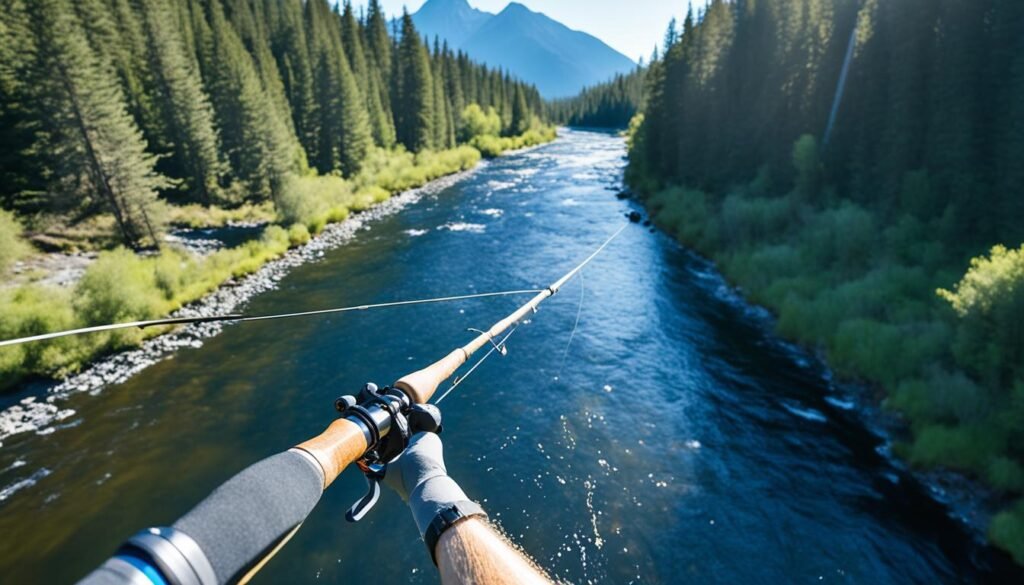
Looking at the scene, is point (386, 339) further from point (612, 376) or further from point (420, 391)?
point (420, 391)

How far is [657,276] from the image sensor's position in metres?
24.0

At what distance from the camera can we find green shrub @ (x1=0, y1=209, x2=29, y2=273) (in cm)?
2234

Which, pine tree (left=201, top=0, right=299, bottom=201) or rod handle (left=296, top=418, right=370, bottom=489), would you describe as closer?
rod handle (left=296, top=418, right=370, bottom=489)

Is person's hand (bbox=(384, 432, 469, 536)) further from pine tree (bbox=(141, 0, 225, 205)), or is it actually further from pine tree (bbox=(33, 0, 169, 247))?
pine tree (bbox=(141, 0, 225, 205))

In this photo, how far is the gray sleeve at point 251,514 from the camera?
1.24 m

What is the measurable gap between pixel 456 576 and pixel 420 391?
1.28 meters

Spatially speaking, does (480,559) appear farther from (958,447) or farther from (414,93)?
(414,93)

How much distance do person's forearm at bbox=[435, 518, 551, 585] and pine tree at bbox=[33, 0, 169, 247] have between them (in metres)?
34.7

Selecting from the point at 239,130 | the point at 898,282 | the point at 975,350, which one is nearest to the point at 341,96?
the point at 239,130

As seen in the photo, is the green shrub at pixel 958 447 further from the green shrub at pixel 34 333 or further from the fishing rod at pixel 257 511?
the green shrub at pixel 34 333

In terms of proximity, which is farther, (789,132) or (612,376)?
(789,132)

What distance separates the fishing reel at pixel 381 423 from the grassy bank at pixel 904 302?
12651 mm

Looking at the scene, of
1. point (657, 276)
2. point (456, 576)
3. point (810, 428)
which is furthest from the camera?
point (657, 276)

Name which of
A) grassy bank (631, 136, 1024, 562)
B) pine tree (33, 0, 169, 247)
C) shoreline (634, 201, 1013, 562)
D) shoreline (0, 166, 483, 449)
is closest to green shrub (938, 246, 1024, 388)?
grassy bank (631, 136, 1024, 562)
